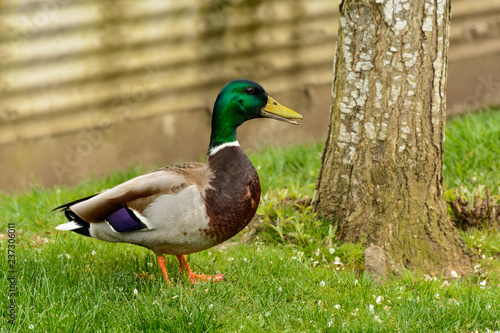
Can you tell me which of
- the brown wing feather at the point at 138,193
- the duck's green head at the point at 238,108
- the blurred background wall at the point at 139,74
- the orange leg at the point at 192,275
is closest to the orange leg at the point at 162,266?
the orange leg at the point at 192,275

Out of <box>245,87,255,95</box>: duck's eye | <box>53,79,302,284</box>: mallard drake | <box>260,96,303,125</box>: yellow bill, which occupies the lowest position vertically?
<box>53,79,302,284</box>: mallard drake

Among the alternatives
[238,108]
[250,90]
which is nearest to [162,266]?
[238,108]

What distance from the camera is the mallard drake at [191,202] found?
323 cm

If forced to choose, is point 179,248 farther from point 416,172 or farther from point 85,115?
point 85,115

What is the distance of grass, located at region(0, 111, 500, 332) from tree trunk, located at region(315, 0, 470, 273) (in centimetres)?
21

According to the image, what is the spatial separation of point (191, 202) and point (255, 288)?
0.63m

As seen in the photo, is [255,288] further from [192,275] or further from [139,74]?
[139,74]

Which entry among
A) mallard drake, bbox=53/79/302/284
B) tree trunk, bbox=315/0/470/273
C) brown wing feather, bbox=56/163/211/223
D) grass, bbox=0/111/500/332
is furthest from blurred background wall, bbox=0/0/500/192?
brown wing feather, bbox=56/163/211/223

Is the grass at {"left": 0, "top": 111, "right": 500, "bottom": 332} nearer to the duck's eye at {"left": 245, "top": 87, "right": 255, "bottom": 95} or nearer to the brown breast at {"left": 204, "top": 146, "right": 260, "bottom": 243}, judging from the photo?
the brown breast at {"left": 204, "top": 146, "right": 260, "bottom": 243}

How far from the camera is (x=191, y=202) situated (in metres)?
3.23

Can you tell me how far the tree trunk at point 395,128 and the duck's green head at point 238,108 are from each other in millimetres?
600

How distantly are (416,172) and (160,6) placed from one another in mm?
3223

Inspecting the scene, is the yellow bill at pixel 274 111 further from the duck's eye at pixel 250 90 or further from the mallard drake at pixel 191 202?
the duck's eye at pixel 250 90

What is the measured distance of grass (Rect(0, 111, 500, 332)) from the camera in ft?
9.77
